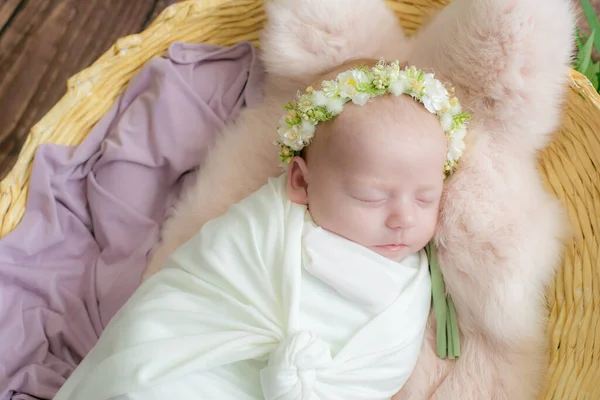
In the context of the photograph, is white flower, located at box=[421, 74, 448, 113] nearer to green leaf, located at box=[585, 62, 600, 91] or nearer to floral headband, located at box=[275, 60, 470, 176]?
floral headband, located at box=[275, 60, 470, 176]

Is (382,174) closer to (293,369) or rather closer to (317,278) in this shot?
(317,278)

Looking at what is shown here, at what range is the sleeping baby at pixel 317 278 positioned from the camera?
961 mm

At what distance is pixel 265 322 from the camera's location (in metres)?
1.00

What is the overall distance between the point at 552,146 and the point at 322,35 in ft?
1.86

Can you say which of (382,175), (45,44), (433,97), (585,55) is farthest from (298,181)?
(45,44)

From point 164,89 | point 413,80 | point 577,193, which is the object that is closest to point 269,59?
point 164,89

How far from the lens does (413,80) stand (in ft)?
3.60

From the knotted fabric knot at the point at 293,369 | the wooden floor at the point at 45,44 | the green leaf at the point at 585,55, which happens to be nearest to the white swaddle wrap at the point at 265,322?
the knotted fabric knot at the point at 293,369

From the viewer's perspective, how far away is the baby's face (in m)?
1.06

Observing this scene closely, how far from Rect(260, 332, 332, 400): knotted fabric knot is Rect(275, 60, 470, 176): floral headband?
409 millimetres

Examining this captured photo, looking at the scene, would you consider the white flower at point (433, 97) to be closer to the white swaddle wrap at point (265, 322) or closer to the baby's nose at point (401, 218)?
the baby's nose at point (401, 218)

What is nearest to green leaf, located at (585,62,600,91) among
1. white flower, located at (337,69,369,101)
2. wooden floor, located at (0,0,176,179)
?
white flower, located at (337,69,369,101)

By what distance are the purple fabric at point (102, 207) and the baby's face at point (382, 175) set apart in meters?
0.51

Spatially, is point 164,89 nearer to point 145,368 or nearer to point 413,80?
point 413,80
